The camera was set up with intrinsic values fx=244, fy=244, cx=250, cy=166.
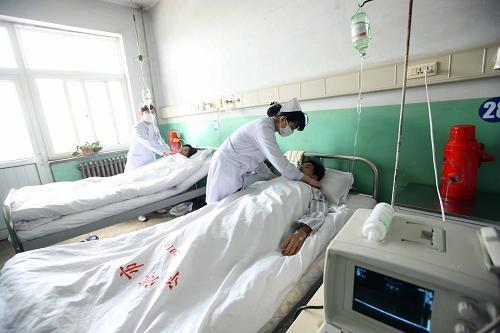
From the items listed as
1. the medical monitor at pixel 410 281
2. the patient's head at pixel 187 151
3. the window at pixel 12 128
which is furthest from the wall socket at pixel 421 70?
the window at pixel 12 128

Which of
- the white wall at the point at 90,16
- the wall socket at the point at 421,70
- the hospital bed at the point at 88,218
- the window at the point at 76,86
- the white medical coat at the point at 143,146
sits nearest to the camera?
the wall socket at the point at 421,70

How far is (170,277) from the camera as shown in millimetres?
1044

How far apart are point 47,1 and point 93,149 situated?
2077 millimetres

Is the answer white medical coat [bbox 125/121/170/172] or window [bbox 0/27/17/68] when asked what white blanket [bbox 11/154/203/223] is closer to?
white medical coat [bbox 125/121/170/172]

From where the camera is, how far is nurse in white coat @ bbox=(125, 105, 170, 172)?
3457 mm

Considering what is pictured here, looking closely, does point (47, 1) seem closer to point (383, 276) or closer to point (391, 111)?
point (391, 111)

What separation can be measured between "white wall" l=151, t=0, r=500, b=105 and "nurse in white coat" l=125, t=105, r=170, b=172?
74cm

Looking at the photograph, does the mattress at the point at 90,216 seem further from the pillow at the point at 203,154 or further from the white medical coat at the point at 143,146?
the white medical coat at the point at 143,146

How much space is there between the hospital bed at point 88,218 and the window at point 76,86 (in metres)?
1.66

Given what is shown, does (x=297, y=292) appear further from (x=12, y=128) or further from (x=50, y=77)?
(x=50, y=77)

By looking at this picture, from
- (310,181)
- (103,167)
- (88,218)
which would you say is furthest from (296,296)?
(103,167)

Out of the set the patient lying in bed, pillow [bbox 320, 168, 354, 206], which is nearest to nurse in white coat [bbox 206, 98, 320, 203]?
pillow [bbox 320, 168, 354, 206]

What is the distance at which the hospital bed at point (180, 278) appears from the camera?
926 mm

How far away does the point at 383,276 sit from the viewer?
23.5 inches
